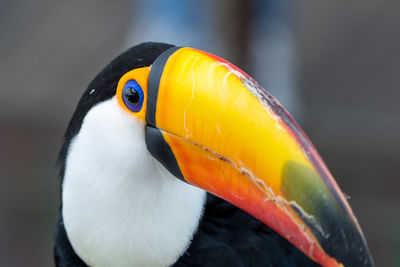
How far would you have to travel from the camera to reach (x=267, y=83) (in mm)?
5156

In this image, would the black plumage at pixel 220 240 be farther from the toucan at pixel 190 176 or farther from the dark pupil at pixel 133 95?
the dark pupil at pixel 133 95

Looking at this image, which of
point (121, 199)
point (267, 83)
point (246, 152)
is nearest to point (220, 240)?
point (121, 199)

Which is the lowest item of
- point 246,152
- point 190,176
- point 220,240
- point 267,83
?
point 220,240

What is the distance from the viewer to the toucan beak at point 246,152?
1.71m

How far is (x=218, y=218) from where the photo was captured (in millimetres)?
2418

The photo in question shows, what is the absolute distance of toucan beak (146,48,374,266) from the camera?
1.71 metres

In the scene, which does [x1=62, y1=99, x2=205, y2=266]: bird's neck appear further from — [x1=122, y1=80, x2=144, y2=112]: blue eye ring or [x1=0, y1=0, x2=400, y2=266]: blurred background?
[x1=0, y1=0, x2=400, y2=266]: blurred background

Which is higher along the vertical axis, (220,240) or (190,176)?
(190,176)

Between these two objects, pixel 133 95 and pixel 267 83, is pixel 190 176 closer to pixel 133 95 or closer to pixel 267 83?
pixel 133 95

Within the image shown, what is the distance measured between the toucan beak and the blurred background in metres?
2.22

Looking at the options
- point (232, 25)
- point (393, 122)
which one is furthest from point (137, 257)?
point (393, 122)

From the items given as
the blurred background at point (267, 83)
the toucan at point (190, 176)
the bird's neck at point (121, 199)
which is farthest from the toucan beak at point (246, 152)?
the blurred background at point (267, 83)

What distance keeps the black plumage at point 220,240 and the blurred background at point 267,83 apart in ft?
5.99

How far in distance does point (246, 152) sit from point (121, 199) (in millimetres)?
524
